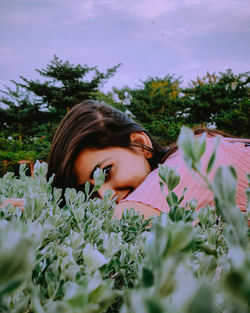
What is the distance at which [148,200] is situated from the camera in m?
1.81

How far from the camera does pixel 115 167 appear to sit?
2.61 meters

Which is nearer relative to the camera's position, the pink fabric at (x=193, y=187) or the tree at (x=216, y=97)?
the pink fabric at (x=193, y=187)

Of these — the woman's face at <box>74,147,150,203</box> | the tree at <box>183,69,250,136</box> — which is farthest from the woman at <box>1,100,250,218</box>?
the tree at <box>183,69,250,136</box>

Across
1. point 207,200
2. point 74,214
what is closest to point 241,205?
point 207,200

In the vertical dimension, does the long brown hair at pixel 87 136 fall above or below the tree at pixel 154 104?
above

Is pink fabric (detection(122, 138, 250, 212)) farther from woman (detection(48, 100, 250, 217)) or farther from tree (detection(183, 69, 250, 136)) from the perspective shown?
tree (detection(183, 69, 250, 136))

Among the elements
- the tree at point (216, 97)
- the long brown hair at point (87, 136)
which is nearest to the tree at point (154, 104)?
the tree at point (216, 97)

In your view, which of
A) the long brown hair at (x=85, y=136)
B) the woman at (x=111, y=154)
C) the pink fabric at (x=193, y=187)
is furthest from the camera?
the long brown hair at (x=85, y=136)

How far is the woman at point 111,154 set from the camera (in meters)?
2.11

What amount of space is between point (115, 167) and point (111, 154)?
0.17 m

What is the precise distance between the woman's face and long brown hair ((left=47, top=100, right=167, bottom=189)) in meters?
0.08

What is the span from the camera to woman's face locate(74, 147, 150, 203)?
259 centimetres

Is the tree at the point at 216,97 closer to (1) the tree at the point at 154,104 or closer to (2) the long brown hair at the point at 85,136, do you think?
(1) the tree at the point at 154,104

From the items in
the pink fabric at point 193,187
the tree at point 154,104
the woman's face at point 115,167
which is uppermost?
the pink fabric at point 193,187
